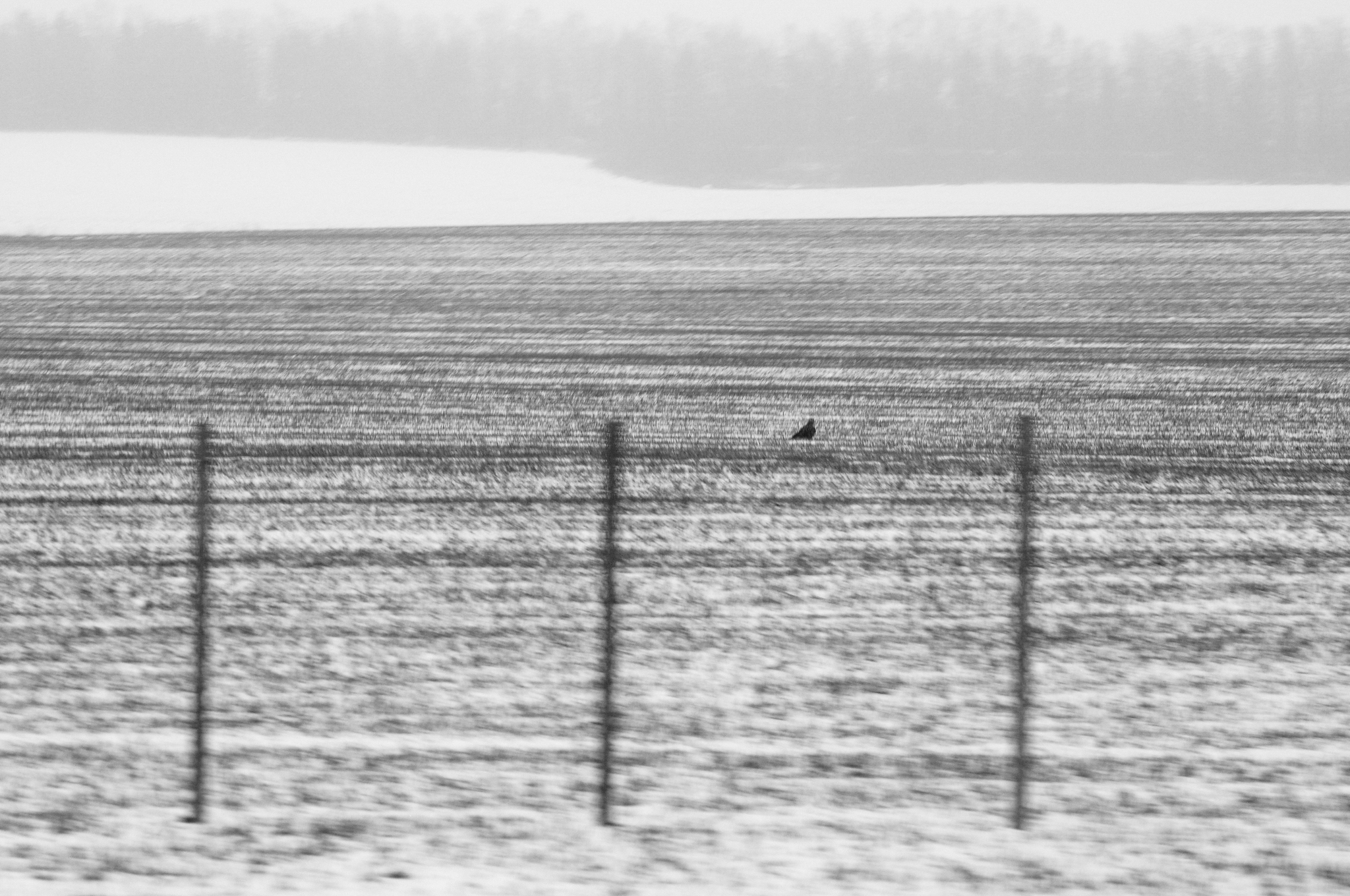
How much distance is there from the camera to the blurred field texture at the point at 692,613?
644 centimetres

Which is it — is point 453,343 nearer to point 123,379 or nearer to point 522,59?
point 123,379

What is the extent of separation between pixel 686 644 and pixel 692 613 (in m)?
0.72

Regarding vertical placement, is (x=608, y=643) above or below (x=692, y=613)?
above

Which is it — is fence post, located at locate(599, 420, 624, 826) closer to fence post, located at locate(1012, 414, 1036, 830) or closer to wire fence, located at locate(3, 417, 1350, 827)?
wire fence, located at locate(3, 417, 1350, 827)

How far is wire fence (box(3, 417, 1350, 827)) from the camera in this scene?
22.3 feet

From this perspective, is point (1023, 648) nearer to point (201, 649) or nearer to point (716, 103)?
point (201, 649)

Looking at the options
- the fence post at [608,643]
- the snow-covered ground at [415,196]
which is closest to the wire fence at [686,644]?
the fence post at [608,643]

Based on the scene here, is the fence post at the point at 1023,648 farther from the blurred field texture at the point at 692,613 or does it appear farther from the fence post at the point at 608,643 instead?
the fence post at the point at 608,643

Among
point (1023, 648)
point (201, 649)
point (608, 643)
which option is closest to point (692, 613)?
point (608, 643)

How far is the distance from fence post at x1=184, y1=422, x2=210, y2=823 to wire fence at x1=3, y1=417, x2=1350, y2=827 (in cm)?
2

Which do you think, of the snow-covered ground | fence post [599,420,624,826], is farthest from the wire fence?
the snow-covered ground

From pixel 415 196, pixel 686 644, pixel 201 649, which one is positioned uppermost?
pixel 415 196

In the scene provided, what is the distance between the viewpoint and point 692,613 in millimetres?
9422

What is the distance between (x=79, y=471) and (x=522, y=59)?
306 feet
